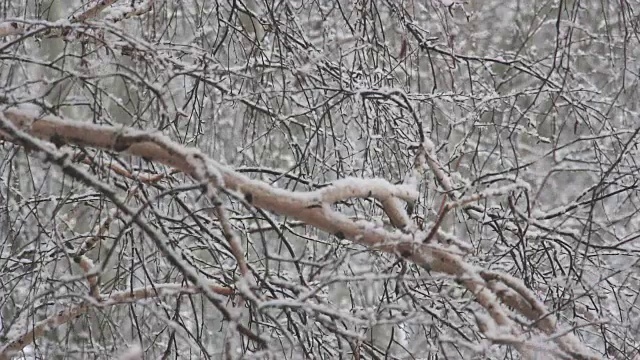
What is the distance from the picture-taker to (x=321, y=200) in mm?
1609

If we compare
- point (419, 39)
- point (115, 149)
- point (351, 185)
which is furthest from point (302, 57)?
point (115, 149)

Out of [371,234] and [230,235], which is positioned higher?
[371,234]

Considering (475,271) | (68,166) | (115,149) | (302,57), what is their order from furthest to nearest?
(302,57)
(475,271)
(115,149)
(68,166)

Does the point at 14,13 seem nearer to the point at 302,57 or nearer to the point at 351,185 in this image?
the point at 302,57

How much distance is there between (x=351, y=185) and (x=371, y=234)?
0.11m

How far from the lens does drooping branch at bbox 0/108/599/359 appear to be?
1489 mm

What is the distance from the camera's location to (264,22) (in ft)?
8.52

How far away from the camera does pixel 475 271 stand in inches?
63.2

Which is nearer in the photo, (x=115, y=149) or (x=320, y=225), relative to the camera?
(x=115, y=149)

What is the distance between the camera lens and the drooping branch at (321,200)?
4.89 ft

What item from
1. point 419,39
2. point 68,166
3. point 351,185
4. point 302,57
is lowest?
point 68,166

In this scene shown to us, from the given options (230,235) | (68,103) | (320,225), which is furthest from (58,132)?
(320,225)

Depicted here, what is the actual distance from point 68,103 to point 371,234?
623mm

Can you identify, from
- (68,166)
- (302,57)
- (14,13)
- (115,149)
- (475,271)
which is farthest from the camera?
(14,13)
